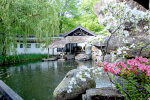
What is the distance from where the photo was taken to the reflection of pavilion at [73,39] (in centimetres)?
1787

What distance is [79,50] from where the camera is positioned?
21.0 m

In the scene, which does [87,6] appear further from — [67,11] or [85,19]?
[67,11]

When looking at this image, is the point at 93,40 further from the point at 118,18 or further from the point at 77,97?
the point at 77,97

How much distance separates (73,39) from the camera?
18688mm

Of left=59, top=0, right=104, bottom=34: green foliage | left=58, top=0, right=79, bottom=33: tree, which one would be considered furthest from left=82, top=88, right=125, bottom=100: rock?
left=58, top=0, right=79, bottom=33: tree

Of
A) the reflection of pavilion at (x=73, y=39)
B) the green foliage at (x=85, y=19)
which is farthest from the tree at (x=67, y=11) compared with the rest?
the reflection of pavilion at (x=73, y=39)

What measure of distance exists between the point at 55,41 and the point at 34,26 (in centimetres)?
947

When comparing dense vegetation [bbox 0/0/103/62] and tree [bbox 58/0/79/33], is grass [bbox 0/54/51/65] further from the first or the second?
tree [bbox 58/0/79/33]

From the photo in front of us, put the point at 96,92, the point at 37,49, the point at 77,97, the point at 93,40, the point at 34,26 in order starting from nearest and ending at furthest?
the point at 93,40 → the point at 96,92 → the point at 77,97 → the point at 34,26 → the point at 37,49

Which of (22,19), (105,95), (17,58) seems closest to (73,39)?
(17,58)

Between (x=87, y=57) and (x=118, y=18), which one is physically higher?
(x=118, y=18)

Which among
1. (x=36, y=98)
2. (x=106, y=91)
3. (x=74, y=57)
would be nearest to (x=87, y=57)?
A: (x=74, y=57)

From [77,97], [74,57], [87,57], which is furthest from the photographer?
[74,57]

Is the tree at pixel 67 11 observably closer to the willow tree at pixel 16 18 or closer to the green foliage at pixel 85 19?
the green foliage at pixel 85 19
